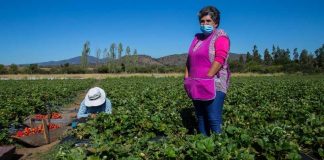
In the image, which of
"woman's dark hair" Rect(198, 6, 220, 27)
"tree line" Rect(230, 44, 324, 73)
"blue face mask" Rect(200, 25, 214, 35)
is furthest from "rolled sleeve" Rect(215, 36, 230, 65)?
"tree line" Rect(230, 44, 324, 73)

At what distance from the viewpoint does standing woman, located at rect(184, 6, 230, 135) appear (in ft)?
15.4

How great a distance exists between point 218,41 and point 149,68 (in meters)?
72.1

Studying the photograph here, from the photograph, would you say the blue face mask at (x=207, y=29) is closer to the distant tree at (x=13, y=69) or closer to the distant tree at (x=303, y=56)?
the distant tree at (x=13, y=69)

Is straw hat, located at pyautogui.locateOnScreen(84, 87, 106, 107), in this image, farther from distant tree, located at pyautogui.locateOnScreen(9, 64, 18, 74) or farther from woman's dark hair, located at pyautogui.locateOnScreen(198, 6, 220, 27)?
distant tree, located at pyautogui.locateOnScreen(9, 64, 18, 74)

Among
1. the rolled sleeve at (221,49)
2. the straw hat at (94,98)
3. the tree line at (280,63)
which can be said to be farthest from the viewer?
the tree line at (280,63)

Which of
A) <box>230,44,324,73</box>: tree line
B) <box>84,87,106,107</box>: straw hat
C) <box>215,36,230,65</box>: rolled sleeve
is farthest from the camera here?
<box>230,44,324,73</box>: tree line

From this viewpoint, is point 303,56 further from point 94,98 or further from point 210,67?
point 210,67

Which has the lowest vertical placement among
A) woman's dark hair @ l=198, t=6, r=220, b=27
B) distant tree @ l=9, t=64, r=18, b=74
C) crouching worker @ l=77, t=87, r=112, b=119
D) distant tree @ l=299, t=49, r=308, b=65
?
crouching worker @ l=77, t=87, r=112, b=119

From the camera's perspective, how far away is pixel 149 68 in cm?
7675

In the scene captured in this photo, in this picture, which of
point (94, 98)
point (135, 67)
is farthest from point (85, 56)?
point (94, 98)

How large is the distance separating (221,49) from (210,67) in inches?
10.7

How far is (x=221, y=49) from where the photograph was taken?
4.68 meters

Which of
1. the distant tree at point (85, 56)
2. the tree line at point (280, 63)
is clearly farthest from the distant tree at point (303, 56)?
the distant tree at point (85, 56)

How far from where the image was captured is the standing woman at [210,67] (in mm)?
4707
